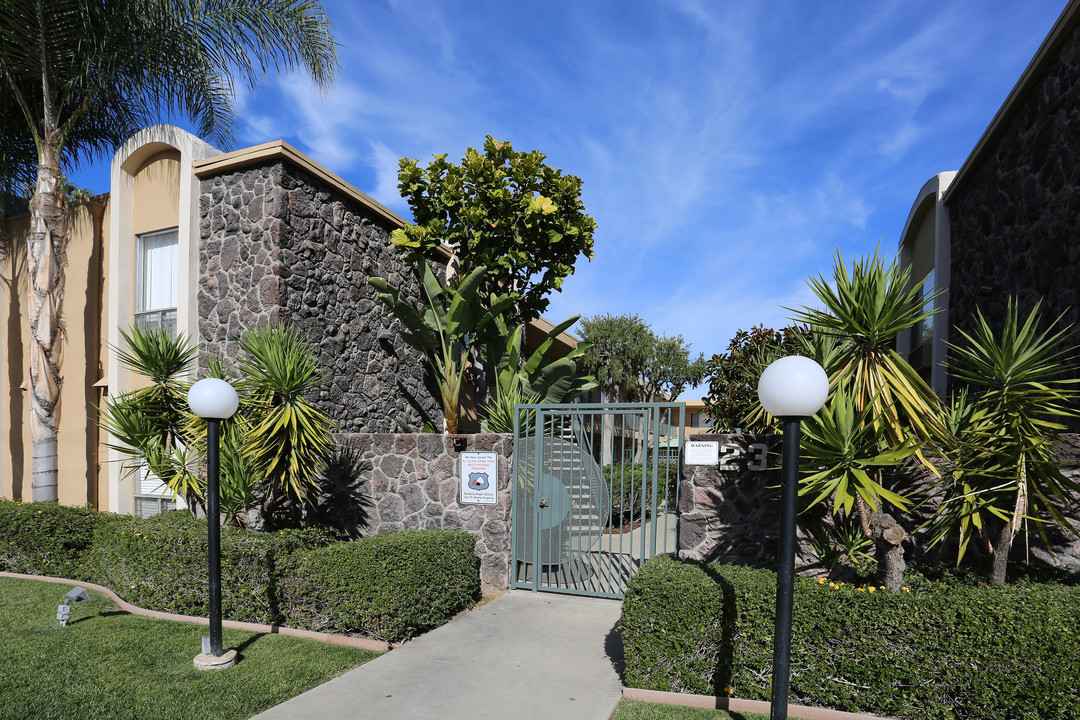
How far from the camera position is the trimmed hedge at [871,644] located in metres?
4.51

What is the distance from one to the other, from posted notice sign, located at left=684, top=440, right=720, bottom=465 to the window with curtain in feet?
28.2

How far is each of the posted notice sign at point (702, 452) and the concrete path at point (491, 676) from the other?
207 cm

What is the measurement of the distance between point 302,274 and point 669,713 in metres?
8.07

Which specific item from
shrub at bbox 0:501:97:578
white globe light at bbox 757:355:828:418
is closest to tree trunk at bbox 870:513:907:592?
white globe light at bbox 757:355:828:418

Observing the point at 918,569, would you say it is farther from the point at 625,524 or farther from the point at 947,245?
the point at 625,524

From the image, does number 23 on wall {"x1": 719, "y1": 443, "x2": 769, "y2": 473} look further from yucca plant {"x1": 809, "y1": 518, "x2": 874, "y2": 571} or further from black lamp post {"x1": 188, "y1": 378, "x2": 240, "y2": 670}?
black lamp post {"x1": 188, "y1": 378, "x2": 240, "y2": 670}

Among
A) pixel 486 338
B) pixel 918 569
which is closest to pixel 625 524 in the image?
pixel 486 338

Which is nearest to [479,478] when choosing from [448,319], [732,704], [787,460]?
[448,319]

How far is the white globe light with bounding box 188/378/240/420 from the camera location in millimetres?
6031

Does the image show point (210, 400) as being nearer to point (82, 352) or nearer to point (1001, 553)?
point (1001, 553)

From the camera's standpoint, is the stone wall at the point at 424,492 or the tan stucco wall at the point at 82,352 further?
the tan stucco wall at the point at 82,352

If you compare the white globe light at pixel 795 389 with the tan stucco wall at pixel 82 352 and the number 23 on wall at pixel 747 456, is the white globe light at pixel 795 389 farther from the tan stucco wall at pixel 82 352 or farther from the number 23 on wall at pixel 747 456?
the tan stucco wall at pixel 82 352

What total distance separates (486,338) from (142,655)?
24.0ft

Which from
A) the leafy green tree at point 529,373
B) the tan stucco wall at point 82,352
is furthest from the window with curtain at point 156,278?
the leafy green tree at point 529,373
